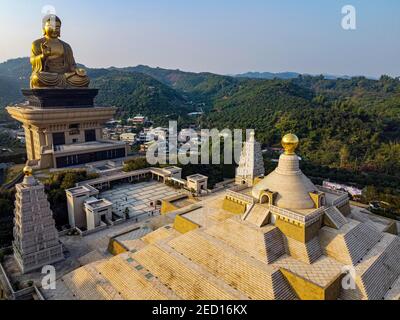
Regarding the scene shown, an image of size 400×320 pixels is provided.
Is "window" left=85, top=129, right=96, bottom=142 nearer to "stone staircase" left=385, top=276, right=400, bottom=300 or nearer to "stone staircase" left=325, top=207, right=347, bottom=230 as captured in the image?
"stone staircase" left=325, top=207, right=347, bottom=230

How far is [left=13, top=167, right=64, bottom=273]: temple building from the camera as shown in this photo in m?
15.7

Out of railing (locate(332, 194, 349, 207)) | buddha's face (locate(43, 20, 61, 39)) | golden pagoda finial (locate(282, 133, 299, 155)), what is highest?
buddha's face (locate(43, 20, 61, 39))

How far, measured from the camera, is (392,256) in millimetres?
13875

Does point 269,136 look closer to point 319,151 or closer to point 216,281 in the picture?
point 319,151

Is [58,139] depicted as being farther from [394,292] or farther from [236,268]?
[394,292]

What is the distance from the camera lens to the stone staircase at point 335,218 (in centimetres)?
1393

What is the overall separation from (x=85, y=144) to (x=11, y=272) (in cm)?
1890

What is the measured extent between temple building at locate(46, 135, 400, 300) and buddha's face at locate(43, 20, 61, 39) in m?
27.4

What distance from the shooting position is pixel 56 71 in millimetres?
33250

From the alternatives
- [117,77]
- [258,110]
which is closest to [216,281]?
[258,110]

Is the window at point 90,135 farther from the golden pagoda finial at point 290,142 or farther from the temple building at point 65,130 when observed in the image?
the golden pagoda finial at point 290,142

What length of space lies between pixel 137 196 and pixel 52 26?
21.1m

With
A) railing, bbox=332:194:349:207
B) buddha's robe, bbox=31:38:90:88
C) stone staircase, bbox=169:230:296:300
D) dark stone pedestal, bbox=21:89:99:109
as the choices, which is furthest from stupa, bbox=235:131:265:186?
buddha's robe, bbox=31:38:90:88

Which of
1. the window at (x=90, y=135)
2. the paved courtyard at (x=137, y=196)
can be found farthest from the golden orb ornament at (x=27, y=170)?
the window at (x=90, y=135)
